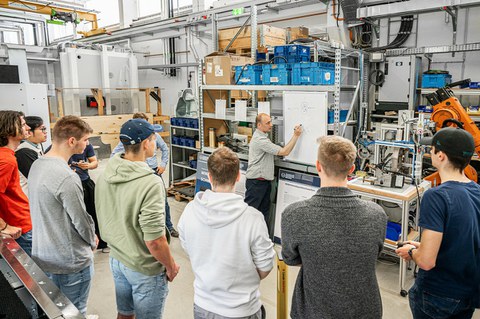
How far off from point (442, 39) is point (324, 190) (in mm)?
5327

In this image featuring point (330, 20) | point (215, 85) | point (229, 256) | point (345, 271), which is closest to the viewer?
point (345, 271)

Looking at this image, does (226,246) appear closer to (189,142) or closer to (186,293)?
(186,293)

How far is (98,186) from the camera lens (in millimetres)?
1901

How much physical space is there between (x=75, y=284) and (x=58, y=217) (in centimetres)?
44

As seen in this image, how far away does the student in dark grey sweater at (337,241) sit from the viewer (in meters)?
1.34

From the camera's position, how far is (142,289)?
185cm

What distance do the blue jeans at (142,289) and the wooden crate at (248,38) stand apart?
3883 mm

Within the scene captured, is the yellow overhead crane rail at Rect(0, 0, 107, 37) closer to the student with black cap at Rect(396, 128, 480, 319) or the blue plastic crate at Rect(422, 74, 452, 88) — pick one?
the blue plastic crate at Rect(422, 74, 452, 88)

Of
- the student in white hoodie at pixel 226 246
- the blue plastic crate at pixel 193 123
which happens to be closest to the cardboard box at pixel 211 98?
the blue plastic crate at pixel 193 123

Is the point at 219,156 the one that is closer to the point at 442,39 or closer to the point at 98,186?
the point at 98,186

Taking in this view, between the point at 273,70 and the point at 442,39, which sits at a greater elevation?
the point at 442,39

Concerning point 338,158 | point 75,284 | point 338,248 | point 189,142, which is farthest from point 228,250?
point 189,142

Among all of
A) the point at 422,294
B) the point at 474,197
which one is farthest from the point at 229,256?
the point at 474,197

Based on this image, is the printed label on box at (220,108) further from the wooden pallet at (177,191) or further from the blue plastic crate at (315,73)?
the wooden pallet at (177,191)
